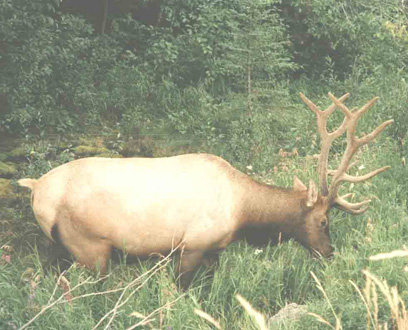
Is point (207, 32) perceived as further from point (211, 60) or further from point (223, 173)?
point (223, 173)

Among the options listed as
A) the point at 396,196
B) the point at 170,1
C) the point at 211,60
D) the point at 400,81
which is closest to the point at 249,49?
the point at 211,60

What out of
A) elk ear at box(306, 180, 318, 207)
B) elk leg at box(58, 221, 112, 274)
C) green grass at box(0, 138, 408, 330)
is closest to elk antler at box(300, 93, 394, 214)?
elk ear at box(306, 180, 318, 207)

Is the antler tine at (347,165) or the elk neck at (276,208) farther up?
the antler tine at (347,165)

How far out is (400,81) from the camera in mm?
8695

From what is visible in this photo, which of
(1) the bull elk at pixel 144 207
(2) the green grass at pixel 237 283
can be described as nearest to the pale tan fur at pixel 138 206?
(1) the bull elk at pixel 144 207

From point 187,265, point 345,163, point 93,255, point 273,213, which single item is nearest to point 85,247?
point 93,255

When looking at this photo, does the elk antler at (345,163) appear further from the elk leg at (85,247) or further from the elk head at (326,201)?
the elk leg at (85,247)

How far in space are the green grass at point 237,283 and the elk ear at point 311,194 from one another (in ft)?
1.47

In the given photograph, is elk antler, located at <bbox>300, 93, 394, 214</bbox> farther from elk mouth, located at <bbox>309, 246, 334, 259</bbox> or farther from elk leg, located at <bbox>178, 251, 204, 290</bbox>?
elk leg, located at <bbox>178, 251, 204, 290</bbox>

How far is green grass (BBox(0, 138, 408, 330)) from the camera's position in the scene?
13.5 feet

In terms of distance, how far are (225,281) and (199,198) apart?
647 millimetres

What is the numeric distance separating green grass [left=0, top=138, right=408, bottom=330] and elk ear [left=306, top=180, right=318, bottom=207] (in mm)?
448

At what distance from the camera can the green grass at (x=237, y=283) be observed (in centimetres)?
411

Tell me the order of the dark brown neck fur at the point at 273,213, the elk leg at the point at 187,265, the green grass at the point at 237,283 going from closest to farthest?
the green grass at the point at 237,283 < the elk leg at the point at 187,265 < the dark brown neck fur at the point at 273,213
